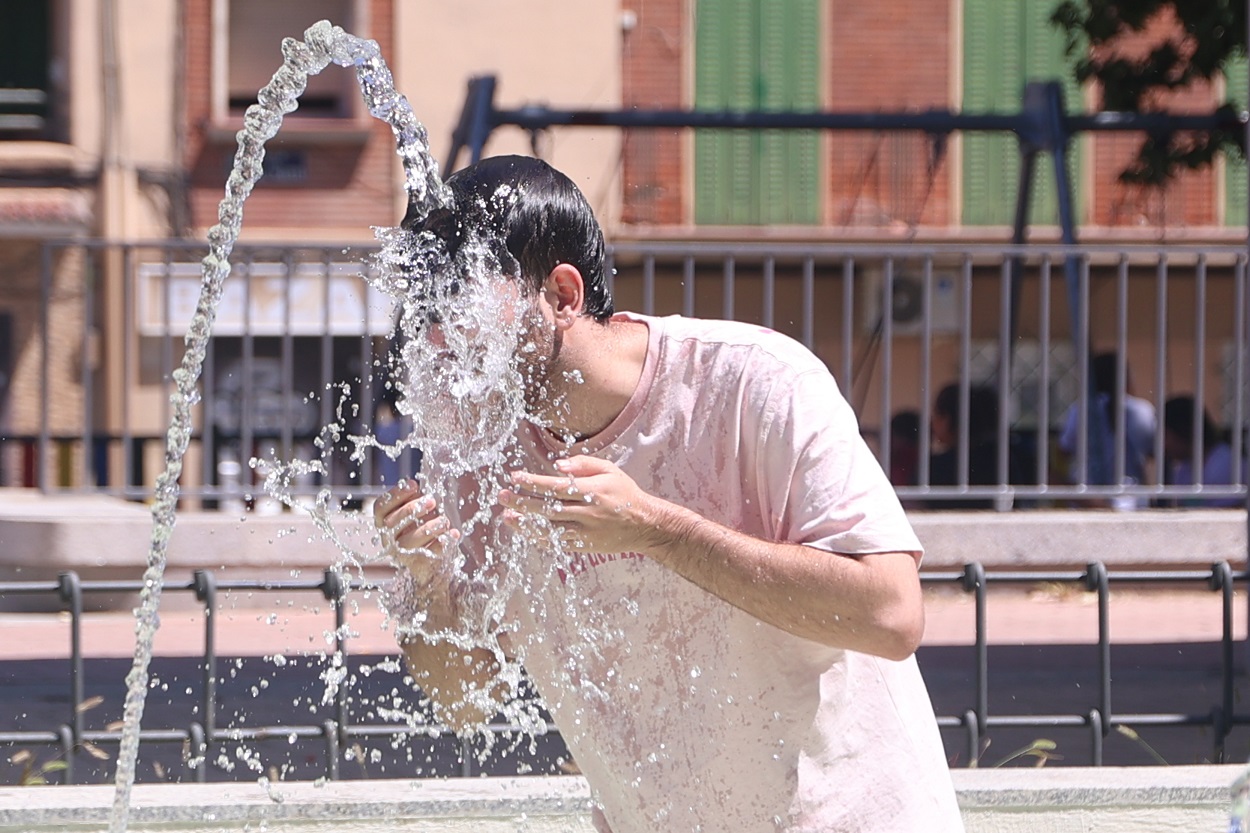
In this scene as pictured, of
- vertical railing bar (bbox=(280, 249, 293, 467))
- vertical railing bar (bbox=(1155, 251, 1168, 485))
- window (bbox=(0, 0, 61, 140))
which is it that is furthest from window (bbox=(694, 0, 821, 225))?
vertical railing bar (bbox=(280, 249, 293, 467))

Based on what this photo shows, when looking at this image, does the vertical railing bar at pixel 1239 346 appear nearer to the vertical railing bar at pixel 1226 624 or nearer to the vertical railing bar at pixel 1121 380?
the vertical railing bar at pixel 1121 380

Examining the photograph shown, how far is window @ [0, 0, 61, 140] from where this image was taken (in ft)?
59.5

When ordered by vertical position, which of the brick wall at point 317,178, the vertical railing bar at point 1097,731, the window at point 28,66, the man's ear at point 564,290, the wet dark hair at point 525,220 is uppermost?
the window at point 28,66

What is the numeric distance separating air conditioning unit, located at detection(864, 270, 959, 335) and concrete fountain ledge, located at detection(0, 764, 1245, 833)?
350 cm

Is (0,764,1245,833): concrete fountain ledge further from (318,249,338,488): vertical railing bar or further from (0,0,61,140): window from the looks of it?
(0,0,61,140): window

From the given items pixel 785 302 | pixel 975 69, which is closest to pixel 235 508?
pixel 785 302

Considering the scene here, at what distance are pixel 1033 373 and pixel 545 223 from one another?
6348 mm

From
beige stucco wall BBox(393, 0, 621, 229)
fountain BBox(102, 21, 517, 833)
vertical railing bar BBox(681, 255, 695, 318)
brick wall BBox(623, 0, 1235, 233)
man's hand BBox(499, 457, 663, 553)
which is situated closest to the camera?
man's hand BBox(499, 457, 663, 553)

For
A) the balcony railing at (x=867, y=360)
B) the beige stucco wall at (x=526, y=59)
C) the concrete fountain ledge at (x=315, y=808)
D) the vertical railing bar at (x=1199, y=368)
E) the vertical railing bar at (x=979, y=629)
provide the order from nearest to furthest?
the concrete fountain ledge at (x=315, y=808) → the vertical railing bar at (x=979, y=629) → the balcony railing at (x=867, y=360) → the vertical railing bar at (x=1199, y=368) → the beige stucco wall at (x=526, y=59)

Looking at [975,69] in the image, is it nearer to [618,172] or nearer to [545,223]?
[618,172]

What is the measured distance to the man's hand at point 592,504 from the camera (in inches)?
76.6

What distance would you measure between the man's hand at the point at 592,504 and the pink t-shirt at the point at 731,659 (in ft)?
0.48

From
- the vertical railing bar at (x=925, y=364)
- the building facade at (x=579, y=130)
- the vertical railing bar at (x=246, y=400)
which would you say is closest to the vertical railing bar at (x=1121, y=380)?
the vertical railing bar at (x=925, y=364)

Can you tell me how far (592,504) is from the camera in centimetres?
195
